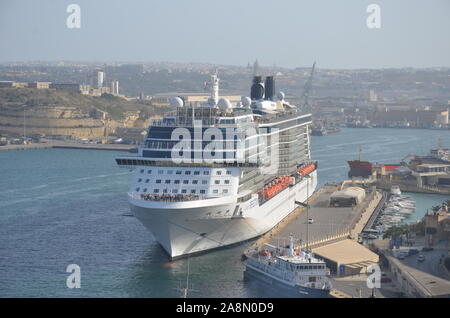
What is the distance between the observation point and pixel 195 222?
18.6 metres

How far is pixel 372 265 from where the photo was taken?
55.9ft

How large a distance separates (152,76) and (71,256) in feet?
364

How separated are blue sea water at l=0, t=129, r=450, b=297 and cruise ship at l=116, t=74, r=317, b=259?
2.24 ft

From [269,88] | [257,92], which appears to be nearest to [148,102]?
[269,88]

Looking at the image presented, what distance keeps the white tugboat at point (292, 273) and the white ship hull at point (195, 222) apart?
178cm

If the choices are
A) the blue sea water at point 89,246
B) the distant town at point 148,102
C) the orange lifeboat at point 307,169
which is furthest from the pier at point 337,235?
the distant town at point 148,102

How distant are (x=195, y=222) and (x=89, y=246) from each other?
3.15 metres

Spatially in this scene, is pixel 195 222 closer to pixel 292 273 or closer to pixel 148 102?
pixel 292 273

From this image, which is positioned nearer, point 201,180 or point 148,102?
point 201,180

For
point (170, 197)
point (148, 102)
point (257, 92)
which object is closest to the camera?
point (170, 197)

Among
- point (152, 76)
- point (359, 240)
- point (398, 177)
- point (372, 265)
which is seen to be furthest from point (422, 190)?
point (152, 76)

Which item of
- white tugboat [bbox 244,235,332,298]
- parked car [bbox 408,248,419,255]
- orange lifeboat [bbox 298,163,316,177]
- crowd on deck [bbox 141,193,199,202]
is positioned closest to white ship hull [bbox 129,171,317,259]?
crowd on deck [bbox 141,193,199,202]
